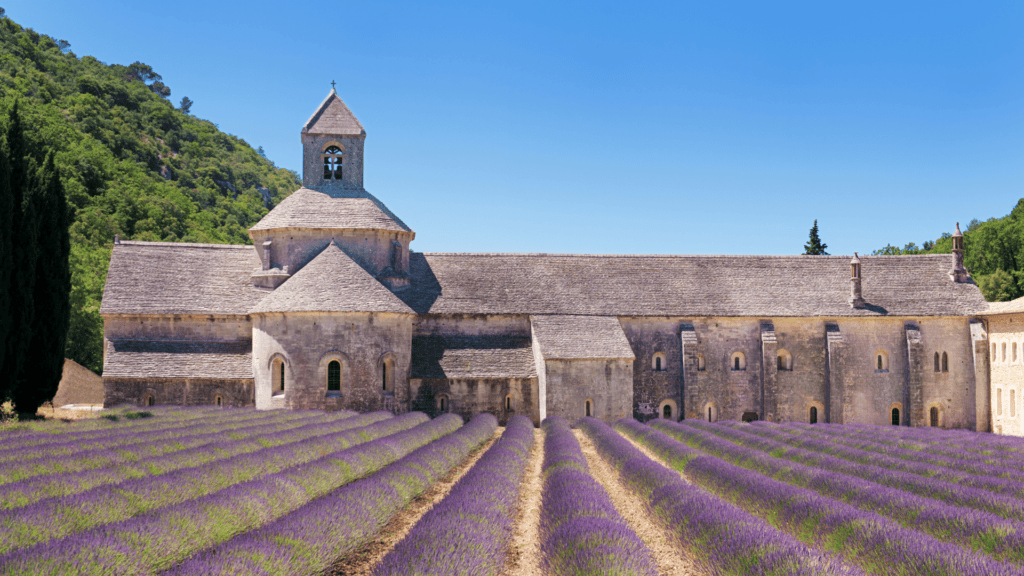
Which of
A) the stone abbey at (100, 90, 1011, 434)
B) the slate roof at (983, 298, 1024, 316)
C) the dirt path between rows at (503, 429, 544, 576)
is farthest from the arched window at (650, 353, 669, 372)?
the dirt path between rows at (503, 429, 544, 576)

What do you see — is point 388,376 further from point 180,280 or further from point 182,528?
point 182,528

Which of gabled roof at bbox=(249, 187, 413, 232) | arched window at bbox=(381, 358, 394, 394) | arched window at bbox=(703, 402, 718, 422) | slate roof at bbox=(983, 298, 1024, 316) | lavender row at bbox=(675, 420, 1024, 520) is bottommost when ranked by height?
arched window at bbox=(703, 402, 718, 422)

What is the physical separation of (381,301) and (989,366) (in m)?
29.4

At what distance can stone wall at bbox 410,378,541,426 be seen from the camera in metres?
30.2

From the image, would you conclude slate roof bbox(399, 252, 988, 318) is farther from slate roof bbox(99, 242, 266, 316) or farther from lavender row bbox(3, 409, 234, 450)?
lavender row bbox(3, 409, 234, 450)

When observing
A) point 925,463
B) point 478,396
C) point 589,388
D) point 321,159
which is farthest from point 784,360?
point 321,159

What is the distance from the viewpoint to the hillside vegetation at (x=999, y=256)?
52625 millimetres

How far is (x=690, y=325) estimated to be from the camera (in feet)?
110

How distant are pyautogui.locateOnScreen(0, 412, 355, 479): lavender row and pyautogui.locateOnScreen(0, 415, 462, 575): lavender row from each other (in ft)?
10.9

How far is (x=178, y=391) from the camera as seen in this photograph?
2941cm

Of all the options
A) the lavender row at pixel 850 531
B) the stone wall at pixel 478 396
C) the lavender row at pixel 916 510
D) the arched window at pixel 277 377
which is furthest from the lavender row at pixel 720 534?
the arched window at pixel 277 377

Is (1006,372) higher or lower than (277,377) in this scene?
lower

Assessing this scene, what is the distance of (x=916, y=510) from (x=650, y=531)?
390 centimetres

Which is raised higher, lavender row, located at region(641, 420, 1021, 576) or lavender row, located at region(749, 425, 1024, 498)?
lavender row, located at region(641, 420, 1021, 576)
